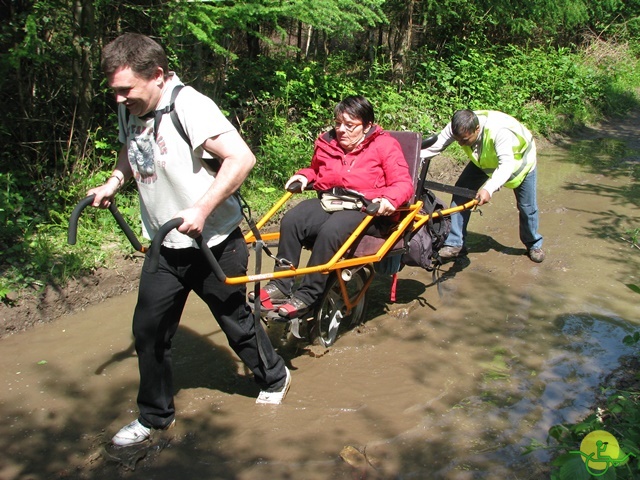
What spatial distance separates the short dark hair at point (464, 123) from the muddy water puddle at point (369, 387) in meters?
1.53

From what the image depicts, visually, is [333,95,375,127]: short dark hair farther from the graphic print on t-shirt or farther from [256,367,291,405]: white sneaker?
[256,367,291,405]: white sneaker

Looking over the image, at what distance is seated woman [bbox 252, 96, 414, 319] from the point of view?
4582 mm

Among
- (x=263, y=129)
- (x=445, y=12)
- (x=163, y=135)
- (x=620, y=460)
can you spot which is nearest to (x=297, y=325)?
(x=163, y=135)

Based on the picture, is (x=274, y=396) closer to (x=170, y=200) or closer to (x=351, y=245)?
(x=351, y=245)

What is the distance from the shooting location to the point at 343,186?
4879 mm

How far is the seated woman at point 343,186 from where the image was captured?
4.58 m

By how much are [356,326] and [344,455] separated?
1.76 metres

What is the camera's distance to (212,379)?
4.56 m

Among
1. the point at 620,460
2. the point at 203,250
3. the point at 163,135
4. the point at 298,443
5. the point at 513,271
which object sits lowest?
the point at 513,271

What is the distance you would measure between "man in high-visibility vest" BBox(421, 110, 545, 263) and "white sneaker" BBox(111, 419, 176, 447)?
3.44 m

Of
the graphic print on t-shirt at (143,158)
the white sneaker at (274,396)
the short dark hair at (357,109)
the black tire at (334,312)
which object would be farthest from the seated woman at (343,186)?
the graphic print on t-shirt at (143,158)

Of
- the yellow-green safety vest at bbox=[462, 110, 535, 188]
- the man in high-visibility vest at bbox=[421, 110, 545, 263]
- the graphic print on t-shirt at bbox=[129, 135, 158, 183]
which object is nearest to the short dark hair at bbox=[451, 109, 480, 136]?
the man in high-visibility vest at bbox=[421, 110, 545, 263]

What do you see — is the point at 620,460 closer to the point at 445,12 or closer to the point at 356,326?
the point at 356,326

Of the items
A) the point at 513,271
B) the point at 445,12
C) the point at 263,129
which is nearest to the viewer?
the point at 513,271
